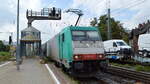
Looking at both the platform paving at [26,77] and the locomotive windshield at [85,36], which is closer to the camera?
the platform paving at [26,77]

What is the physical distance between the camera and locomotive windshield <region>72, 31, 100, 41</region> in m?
17.0

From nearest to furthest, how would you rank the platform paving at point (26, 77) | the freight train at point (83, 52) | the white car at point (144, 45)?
the platform paving at point (26, 77)
the freight train at point (83, 52)
the white car at point (144, 45)

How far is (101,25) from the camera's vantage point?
71.2m

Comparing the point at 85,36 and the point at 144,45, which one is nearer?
the point at 85,36

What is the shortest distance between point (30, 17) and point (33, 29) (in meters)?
1.99

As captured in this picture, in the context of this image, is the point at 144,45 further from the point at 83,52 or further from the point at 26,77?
the point at 26,77

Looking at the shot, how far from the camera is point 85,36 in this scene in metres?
17.2

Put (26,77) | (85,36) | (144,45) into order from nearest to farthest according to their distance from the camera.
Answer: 1. (26,77)
2. (85,36)
3. (144,45)

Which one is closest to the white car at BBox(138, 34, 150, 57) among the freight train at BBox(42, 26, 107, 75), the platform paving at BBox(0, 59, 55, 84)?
the platform paving at BBox(0, 59, 55, 84)

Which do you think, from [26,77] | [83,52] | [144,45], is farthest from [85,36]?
[144,45]

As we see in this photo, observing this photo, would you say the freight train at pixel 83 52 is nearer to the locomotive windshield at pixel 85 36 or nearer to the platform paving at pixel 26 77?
the locomotive windshield at pixel 85 36

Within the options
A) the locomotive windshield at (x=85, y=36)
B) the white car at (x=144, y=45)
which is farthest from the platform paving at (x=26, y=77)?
the white car at (x=144, y=45)

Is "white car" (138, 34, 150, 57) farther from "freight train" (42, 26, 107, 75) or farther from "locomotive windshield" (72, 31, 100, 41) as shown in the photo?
"freight train" (42, 26, 107, 75)

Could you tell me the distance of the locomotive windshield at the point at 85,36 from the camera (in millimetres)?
17016
